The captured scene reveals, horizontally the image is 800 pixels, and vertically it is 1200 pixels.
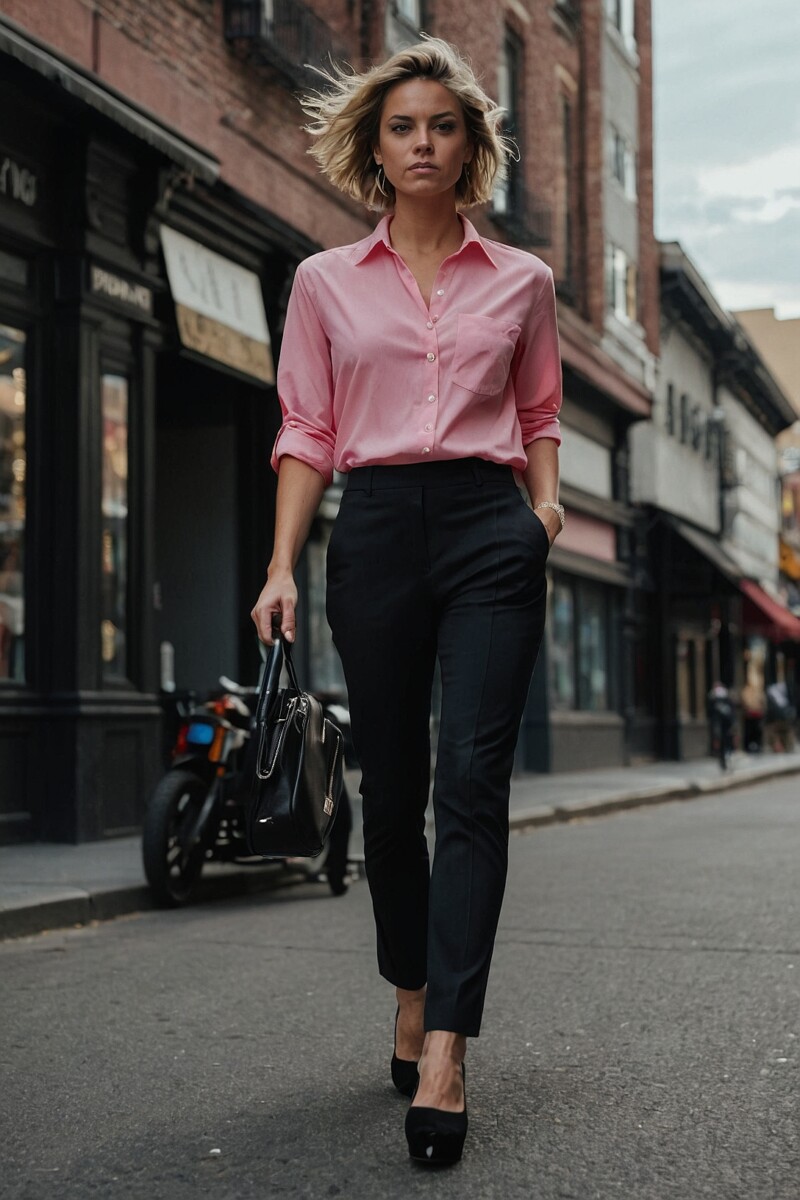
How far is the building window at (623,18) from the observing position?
26820 millimetres

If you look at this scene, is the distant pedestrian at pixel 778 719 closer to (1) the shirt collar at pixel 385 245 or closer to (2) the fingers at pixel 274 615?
(1) the shirt collar at pixel 385 245

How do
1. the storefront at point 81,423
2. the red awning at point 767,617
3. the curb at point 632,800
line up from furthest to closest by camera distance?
1. the red awning at point 767,617
2. the curb at point 632,800
3. the storefront at point 81,423

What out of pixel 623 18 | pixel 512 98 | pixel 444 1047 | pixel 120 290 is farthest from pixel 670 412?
pixel 444 1047

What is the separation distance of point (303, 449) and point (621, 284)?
939 inches

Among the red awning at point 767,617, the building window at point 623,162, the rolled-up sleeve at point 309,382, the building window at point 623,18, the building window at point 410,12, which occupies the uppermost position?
the building window at point 623,18

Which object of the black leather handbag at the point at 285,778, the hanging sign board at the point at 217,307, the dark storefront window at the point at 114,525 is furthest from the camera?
the hanging sign board at the point at 217,307

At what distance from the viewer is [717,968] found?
567 cm

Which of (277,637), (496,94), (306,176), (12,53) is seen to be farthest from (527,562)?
(496,94)

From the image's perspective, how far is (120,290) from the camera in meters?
11.1

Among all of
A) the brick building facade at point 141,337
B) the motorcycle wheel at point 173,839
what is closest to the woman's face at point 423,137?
the brick building facade at point 141,337

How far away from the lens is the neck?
355 cm

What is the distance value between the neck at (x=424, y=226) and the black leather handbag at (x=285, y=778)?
0.89 meters

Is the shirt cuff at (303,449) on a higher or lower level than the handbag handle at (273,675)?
higher

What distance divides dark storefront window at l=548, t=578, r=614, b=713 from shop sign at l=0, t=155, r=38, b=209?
1279cm
